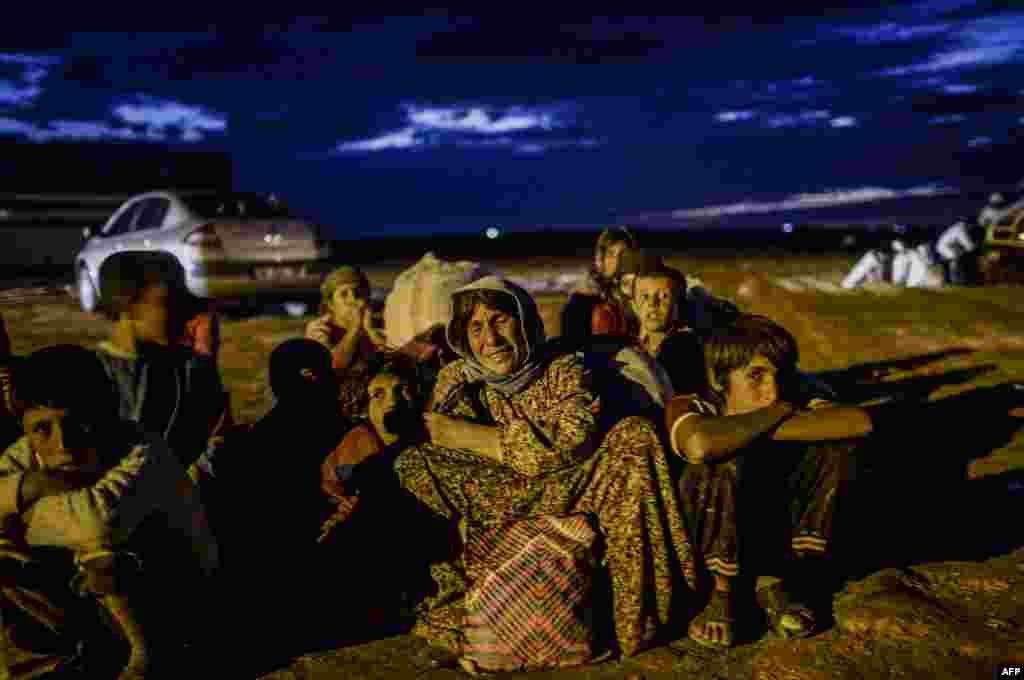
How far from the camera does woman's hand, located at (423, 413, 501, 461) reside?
10.00 feet

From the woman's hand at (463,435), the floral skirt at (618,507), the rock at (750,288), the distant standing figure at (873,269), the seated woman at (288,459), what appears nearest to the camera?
the floral skirt at (618,507)

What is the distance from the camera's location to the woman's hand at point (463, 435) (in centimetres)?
305

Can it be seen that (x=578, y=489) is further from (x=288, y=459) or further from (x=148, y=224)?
(x=148, y=224)

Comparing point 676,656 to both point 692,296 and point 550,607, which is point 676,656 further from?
point 692,296

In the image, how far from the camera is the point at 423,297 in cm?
571

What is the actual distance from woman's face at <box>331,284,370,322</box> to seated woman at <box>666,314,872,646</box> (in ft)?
8.07

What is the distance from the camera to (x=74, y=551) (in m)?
2.68

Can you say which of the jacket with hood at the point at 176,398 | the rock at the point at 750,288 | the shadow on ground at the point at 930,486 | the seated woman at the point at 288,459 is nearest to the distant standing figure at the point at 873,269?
the rock at the point at 750,288

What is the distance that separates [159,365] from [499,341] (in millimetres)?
1298

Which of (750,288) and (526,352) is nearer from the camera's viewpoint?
(526,352)

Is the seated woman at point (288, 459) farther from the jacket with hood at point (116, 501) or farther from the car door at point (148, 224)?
the car door at point (148, 224)

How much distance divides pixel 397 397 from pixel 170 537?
1.05m

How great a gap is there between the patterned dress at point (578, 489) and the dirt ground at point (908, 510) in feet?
0.51

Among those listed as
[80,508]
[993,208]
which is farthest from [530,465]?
[993,208]
